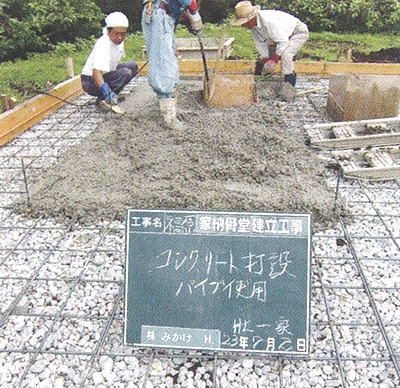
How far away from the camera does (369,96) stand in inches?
193

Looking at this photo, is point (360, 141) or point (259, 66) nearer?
point (360, 141)

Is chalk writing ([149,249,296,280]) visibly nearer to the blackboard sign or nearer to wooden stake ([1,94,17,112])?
the blackboard sign

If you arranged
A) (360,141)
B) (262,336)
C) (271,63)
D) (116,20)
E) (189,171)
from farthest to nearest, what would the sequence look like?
(271,63) → (116,20) → (360,141) → (189,171) → (262,336)

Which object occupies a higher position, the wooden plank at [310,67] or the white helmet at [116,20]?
the white helmet at [116,20]

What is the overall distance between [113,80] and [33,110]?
38.8 inches

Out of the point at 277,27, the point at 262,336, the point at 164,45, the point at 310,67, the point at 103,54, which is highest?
the point at 164,45

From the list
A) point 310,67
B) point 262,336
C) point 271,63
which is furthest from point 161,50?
point 310,67

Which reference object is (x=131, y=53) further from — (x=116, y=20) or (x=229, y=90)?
(x=229, y=90)

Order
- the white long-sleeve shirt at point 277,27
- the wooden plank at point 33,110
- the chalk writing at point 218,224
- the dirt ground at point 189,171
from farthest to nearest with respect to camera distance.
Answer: the white long-sleeve shirt at point 277,27, the wooden plank at point 33,110, the dirt ground at point 189,171, the chalk writing at point 218,224

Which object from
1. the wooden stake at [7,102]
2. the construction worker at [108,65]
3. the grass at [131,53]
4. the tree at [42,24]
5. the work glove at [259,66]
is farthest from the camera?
the tree at [42,24]

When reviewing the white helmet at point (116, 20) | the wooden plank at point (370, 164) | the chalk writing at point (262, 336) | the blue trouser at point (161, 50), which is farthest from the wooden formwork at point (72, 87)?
the chalk writing at point (262, 336)

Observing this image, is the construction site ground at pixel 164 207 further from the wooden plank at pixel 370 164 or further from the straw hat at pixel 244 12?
the straw hat at pixel 244 12

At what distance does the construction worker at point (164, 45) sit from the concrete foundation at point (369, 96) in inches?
67.1

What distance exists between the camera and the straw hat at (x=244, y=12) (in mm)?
5535
